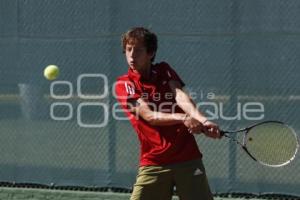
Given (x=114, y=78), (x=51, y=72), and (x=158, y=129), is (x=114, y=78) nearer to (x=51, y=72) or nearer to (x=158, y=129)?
(x=51, y=72)

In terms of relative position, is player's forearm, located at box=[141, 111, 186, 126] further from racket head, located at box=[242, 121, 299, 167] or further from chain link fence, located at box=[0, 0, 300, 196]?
chain link fence, located at box=[0, 0, 300, 196]

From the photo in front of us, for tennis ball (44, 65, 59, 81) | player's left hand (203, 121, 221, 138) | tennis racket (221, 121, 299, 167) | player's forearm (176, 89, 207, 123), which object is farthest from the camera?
tennis ball (44, 65, 59, 81)

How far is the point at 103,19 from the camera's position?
5.94 metres

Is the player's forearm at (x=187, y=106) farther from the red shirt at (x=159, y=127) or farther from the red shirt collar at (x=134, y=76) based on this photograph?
the red shirt collar at (x=134, y=76)

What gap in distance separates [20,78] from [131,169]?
4.05 ft

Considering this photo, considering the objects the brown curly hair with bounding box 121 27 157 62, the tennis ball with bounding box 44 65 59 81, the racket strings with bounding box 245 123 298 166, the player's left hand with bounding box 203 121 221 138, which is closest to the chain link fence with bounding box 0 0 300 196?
the tennis ball with bounding box 44 65 59 81

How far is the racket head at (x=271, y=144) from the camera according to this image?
163 inches

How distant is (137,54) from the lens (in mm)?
3887

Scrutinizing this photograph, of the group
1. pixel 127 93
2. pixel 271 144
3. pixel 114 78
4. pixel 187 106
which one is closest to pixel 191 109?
pixel 187 106

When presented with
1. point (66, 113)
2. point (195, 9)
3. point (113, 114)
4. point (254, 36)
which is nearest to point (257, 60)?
point (254, 36)

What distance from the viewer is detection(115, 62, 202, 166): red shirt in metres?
3.90

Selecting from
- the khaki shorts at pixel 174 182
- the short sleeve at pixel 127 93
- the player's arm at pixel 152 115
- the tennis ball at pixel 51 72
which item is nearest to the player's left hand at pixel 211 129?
the player's arm at pixel 152 115

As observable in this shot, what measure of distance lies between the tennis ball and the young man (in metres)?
2.05

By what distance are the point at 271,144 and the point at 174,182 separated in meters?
0.64
